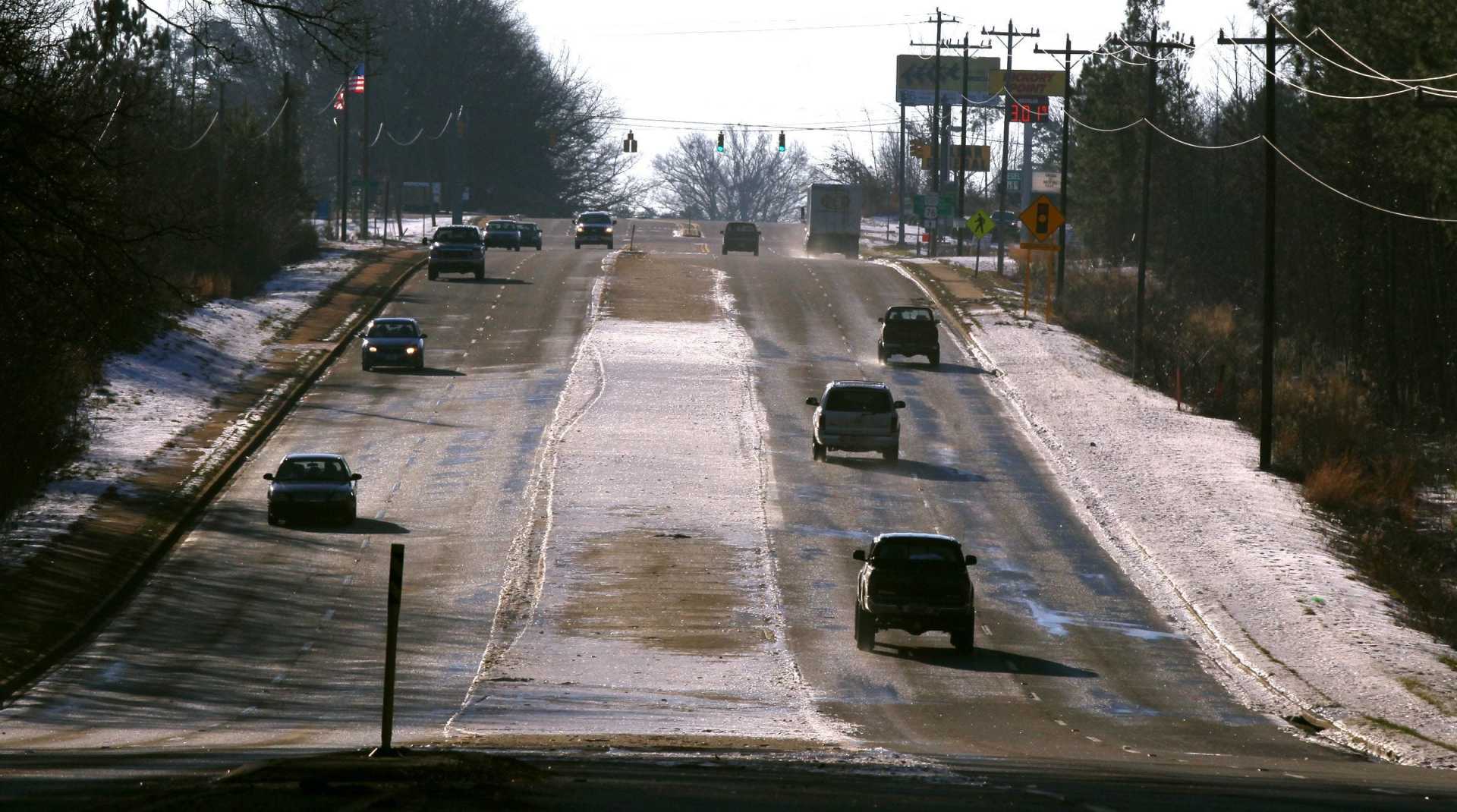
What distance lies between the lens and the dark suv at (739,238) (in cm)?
9950

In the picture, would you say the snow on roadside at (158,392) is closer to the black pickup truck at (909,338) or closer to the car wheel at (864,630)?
the car wheel at (864,630)

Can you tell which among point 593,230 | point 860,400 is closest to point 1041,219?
point 860,400

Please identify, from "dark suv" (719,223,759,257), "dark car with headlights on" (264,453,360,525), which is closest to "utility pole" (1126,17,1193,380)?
"dark car with headlights on" (264,453,360,525)

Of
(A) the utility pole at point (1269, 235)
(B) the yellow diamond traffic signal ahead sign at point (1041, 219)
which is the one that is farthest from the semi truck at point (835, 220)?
(A) the utility pole at point (1269, 235)

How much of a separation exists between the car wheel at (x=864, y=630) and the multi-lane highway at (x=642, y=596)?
35cm

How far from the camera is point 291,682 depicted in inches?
910

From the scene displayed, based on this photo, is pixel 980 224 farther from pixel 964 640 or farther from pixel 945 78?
pixel 945 78

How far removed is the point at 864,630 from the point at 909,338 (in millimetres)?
31444

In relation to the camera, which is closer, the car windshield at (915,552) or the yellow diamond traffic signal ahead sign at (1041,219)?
the car windshield at (915,552)

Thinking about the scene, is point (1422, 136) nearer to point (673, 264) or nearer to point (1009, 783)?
point (1009, 783)

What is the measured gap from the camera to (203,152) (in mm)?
66750

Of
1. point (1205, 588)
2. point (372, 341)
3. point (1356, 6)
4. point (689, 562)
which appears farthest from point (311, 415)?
point (1356, 6)

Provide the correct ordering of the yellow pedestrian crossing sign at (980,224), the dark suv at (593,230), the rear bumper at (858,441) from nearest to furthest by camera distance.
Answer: the rear bumper at (858,441) → the yellow pedestrian crossing sign at (980,224) → the dark suv at (593,230)

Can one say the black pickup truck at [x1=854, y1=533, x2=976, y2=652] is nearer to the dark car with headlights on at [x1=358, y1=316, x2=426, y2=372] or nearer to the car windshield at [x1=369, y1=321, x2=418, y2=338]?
the dark car with headlights on at [x1=358, y1=316, x2=426, y2=372]
